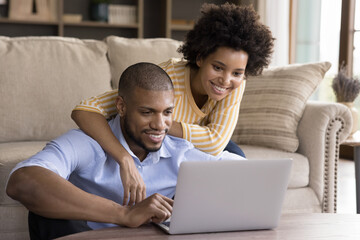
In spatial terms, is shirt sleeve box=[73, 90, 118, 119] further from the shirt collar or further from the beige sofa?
the beige sofa

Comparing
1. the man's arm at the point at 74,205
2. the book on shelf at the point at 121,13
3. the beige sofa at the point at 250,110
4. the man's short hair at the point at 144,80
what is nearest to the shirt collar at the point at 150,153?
the man's short hair at the point at 144,80

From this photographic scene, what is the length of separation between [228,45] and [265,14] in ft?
11.5

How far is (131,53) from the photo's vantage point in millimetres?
2951

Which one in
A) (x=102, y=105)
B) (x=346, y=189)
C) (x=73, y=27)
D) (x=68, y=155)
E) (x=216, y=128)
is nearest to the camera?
(x=68, y=155)

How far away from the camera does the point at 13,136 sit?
2.65 metres

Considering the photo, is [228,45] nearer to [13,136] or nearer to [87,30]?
[13,136]

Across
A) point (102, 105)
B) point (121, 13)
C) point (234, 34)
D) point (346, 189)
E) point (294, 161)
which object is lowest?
point (346, 189)

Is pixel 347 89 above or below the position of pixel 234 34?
below

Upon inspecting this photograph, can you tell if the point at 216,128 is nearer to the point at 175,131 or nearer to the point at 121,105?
the point at 175,131

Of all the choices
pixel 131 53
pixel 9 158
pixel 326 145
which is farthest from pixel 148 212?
pixel 131 53

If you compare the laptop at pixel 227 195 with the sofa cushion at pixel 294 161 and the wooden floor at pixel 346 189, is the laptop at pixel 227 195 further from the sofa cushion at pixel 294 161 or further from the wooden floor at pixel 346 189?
the wooden floor at pixel 346 189

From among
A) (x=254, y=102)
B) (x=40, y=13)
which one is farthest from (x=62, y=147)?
(x=40, y=13)

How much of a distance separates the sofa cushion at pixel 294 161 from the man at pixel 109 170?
95 cm

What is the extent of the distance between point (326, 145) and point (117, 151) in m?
1.45
